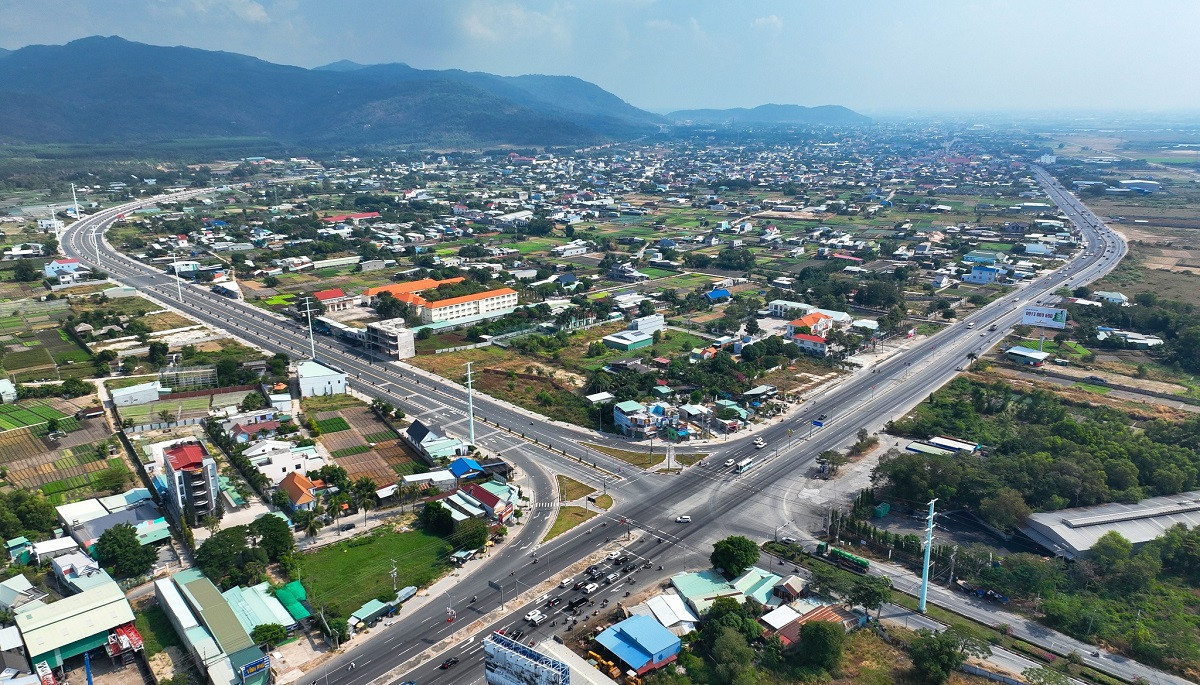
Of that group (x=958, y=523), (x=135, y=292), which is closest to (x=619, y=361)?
(x=958, y=523)

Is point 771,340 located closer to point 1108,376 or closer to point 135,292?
point 1108,376

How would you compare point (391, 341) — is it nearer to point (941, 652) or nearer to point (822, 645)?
point (822, 645)

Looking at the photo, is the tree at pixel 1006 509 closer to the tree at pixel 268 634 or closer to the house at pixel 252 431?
the tree at pixel 268 634

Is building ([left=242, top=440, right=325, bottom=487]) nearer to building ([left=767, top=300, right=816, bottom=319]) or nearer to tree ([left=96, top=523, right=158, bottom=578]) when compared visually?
tree ([left=96, top=523, right=158, bottom=578])

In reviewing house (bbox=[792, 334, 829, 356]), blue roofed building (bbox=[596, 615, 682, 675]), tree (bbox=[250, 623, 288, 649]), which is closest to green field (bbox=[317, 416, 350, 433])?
tree (bbox=[250, 623, 288, 649])

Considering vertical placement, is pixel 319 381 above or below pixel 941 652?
above

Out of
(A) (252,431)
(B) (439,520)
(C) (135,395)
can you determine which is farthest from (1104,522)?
(C) (135,395)

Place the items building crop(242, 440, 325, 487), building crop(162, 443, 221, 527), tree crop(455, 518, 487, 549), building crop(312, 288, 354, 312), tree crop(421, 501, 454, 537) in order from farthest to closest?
building crop(312, 288, 354, 312) → building crop(242, 440, 325, 487) → tree crop(421, 501, 454, 537) → building crop(162, 443, 221, 527) → tree crop(455, 518, 487, 549)
